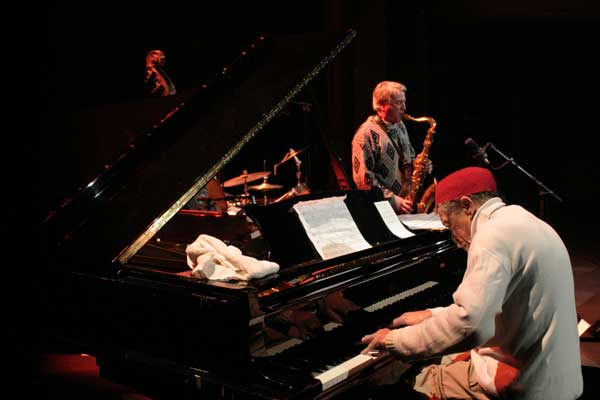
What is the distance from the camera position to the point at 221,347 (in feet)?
5.98

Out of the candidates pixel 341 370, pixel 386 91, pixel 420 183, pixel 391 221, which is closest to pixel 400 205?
pixel 391 221

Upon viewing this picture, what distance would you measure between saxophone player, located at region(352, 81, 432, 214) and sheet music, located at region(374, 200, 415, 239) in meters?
0.70

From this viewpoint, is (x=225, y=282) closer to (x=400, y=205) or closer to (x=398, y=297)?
(x=398, y=297)

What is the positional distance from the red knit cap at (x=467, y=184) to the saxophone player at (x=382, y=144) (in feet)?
6.02

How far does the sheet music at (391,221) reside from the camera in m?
2.92

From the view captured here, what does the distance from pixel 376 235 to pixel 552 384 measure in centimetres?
121

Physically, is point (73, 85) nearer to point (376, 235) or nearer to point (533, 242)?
point (376, 235)

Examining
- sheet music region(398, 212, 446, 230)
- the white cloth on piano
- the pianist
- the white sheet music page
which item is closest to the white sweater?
the pianist

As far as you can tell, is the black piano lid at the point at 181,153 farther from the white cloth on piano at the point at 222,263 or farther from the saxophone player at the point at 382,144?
the saxophone player at the point at 382,144

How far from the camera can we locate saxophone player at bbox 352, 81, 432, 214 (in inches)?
151

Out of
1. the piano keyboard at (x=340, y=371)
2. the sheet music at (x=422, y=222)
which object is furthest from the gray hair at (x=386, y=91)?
the piano keyboard at (x=340, y=371)

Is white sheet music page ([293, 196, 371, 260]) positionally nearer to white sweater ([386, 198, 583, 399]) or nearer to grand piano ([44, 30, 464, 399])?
grand piano ([44, 30, 464, 399])

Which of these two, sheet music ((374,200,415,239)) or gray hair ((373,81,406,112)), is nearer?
sheet music ((374,200,415,239))

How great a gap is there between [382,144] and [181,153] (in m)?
1.85
